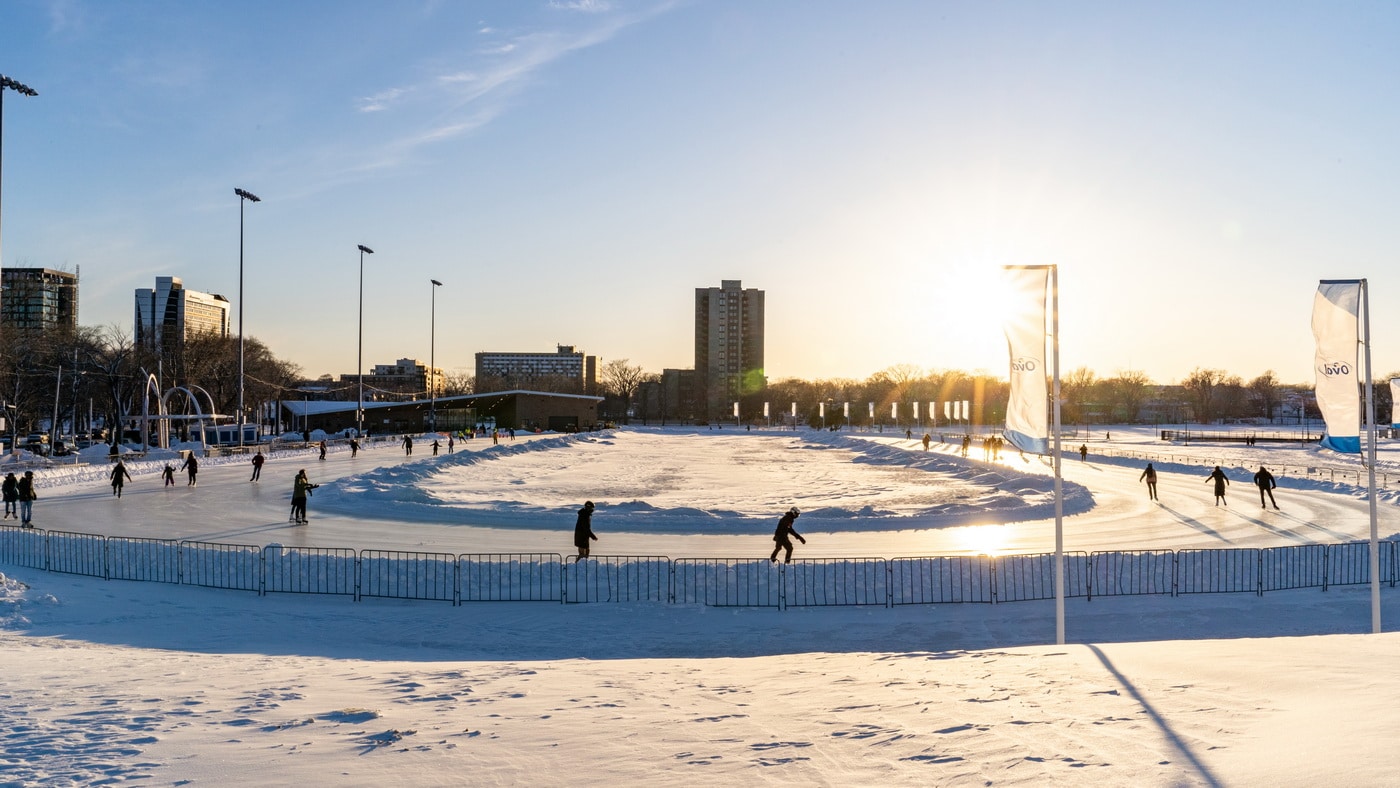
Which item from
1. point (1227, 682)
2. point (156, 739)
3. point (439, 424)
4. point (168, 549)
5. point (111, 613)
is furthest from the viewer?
point (439, 424)

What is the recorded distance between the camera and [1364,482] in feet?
137

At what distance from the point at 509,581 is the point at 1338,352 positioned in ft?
49.8

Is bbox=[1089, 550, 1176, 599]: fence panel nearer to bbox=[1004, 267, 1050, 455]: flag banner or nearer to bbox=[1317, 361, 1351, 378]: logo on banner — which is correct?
bbox=[1317, 361, 1351, 378]: logo on banner

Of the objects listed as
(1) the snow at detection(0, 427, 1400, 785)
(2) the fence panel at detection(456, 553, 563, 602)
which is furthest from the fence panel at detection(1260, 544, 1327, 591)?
(2) the fence panel at detection(456, 553, 563, 602)

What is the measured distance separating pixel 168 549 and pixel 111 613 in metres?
4.51

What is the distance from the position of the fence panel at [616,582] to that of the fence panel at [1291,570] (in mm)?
12091

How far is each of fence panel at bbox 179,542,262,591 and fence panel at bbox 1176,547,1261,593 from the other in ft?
59.9

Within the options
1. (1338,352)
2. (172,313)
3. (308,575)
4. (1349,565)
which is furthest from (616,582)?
(172,313)

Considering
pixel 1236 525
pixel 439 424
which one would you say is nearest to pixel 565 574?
pixel 1236 525

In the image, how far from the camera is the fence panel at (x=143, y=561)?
717 inches

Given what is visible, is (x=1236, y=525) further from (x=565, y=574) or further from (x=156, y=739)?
(x=156, y=739)

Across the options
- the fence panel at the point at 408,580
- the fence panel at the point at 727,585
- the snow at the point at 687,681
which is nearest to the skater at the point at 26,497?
the snow at the point at 687,681

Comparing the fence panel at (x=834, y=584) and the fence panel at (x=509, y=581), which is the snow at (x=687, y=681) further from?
the fence panel at (x=509, y=581)

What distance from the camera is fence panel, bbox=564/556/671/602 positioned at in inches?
664
